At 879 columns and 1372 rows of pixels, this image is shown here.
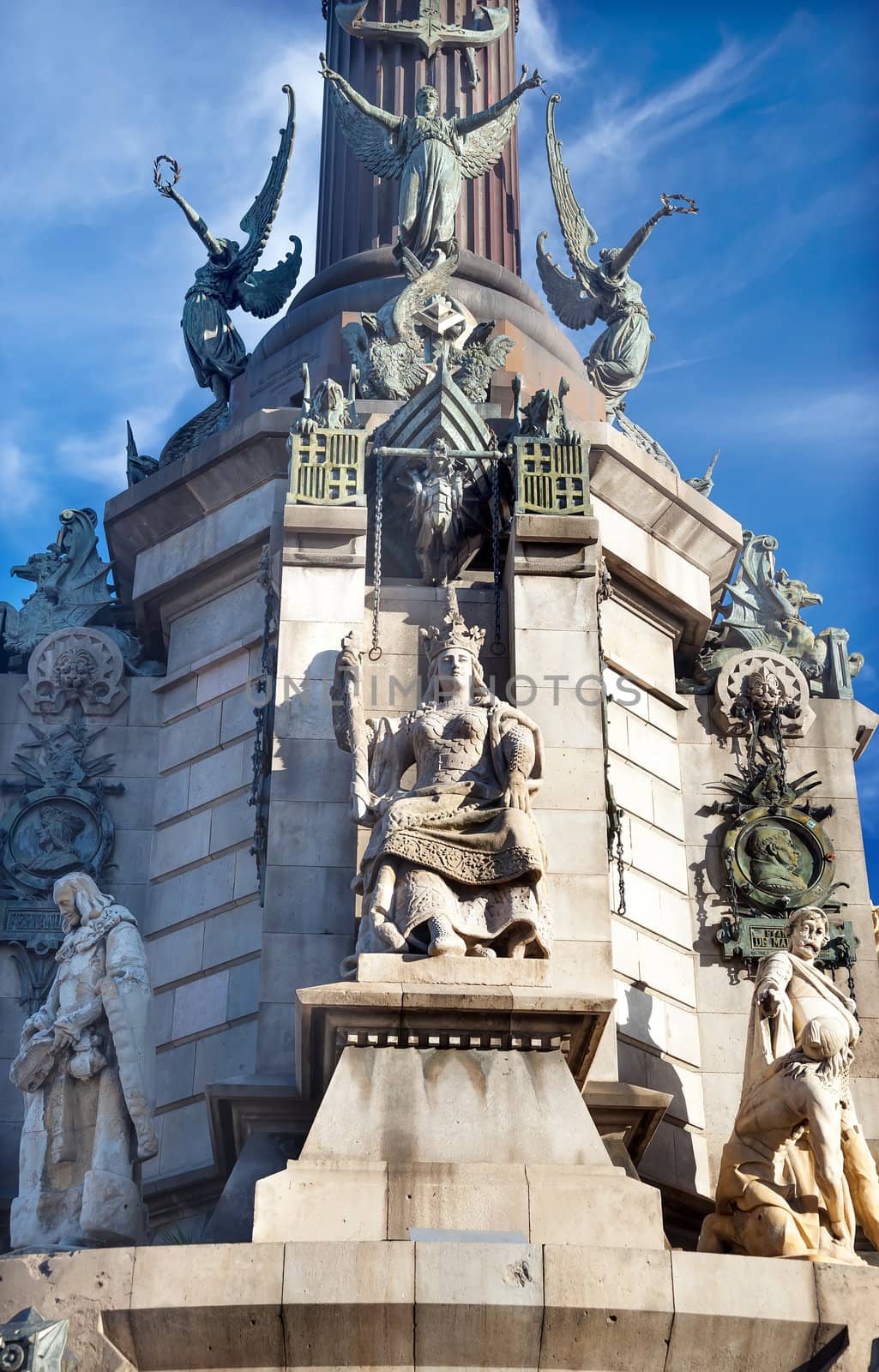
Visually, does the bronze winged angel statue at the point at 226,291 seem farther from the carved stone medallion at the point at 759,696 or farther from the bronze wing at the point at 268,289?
the carved stone medallion at the point at 759,696

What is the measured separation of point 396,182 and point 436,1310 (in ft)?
57.2

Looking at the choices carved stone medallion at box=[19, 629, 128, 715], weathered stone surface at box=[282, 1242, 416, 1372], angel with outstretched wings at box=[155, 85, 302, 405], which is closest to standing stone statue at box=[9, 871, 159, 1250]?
weathered stone surface at box=[282, 1242, 416, 1372]

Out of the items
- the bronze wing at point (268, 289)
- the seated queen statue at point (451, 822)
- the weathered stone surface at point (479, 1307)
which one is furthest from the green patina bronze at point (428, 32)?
the weathered stone surface at point (479, 1307)

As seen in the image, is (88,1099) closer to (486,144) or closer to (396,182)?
(396,182)

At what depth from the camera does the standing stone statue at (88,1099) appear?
52.2 ft

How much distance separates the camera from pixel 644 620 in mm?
22641

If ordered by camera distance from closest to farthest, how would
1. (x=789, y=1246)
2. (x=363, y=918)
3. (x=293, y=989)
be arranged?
(x=789, y=1246) → (x=363, y=918) → (x=293, y=989)

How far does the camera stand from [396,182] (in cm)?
2691

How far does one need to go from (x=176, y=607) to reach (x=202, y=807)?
9.49 ft

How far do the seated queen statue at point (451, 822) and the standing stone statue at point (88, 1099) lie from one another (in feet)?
6.68

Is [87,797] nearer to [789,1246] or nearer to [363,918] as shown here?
[363,918]

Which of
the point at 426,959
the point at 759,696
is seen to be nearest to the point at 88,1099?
the point at 426,959

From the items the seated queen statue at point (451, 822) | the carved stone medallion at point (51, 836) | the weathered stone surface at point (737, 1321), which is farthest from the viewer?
the carved stone medallion at point (51, 836)

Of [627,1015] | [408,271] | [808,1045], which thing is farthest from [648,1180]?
[408,271]
